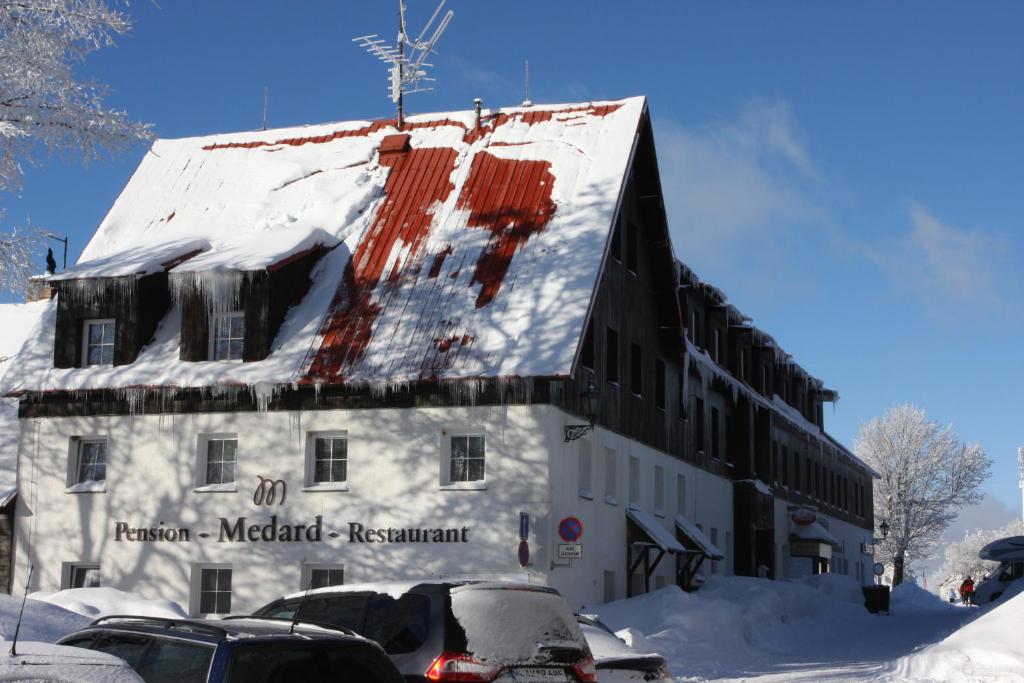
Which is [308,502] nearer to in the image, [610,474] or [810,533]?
[610,474]

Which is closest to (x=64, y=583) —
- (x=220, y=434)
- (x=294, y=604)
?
(x=220, y=434)

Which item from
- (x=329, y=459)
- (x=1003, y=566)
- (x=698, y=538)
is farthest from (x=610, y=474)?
(x=1003, y=566)

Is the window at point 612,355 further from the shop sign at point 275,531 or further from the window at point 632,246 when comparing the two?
the shop sign at point 275,531

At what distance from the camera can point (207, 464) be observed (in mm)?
26359

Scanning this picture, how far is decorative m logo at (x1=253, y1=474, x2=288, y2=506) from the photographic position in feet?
83.7

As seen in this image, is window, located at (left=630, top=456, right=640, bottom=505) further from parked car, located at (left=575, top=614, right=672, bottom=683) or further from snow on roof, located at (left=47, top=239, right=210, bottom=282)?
parked car, located at (left=575, top=614, right=672, bottom=683)

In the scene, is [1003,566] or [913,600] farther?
[913,600]

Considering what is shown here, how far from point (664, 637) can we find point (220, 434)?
9240 mm

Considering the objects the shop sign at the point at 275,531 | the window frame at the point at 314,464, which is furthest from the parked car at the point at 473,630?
the window frame at the point at 314,464

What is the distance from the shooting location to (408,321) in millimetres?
25344

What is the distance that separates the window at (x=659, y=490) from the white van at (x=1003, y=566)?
69.2 ft

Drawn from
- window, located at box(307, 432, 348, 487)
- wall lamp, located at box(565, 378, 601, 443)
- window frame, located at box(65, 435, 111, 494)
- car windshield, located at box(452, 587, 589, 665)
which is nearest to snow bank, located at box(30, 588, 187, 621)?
window, located at box(307, 432, 348, 487)

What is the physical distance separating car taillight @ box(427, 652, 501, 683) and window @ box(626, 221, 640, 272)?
20.1 meters

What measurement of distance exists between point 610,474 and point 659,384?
183 inches
